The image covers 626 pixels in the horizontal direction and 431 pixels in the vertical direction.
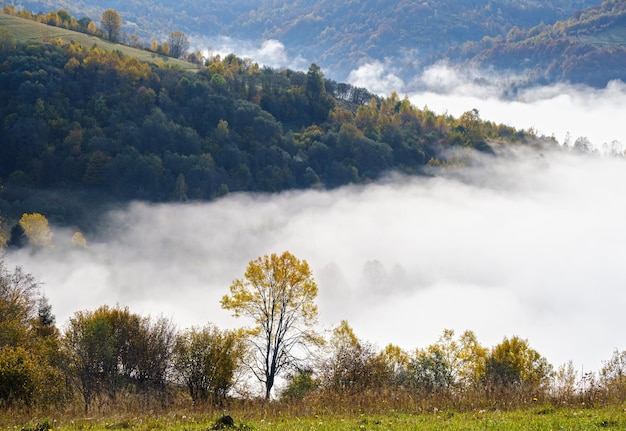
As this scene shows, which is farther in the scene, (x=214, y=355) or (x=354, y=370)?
(x=354, y=370)

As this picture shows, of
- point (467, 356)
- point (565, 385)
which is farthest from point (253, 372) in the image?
point (467, 356)

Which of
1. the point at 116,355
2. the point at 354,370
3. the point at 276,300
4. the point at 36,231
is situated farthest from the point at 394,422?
the point at 36,231

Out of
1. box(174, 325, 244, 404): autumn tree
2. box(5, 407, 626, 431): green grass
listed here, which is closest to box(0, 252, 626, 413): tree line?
box(174, 325, 244, 404): autumn tree

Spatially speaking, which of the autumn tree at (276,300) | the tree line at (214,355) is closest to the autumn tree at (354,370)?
the tree line at (214,355)

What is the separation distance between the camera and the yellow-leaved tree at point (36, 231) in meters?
119

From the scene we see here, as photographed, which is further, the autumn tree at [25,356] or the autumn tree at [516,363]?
the autumn tree at [516,363]

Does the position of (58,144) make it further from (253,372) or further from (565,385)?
(565,385)

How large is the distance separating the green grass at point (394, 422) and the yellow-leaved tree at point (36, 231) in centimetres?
11070

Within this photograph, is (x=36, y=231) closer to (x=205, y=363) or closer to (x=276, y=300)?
(x=276, y=300)

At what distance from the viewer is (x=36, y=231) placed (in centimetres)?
12119

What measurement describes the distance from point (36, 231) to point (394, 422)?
11989cm

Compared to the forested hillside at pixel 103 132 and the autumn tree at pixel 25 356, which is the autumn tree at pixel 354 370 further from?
the forested hillside at pixel 103 132

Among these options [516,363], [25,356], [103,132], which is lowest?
[25,356]

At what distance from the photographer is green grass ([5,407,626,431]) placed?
17.2m
